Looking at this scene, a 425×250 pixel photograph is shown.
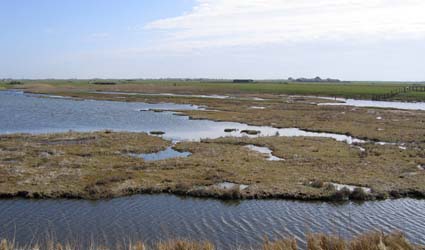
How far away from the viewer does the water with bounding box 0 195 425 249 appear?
17234mm

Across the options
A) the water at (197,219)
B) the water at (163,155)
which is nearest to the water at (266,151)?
the water at (163,155)

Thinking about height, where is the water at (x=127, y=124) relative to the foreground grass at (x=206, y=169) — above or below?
above

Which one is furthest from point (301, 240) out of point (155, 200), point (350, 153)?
point (350, 153)

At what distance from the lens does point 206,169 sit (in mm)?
27578

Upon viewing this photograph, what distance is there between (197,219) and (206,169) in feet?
27.8

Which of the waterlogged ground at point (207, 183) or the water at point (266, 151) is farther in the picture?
the water at point (266, 151)

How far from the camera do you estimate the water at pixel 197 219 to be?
17.2 metres

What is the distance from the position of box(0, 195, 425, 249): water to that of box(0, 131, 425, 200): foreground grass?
1007 mm

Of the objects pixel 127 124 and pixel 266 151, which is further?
pixel 127 124

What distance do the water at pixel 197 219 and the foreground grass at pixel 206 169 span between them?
1.01m

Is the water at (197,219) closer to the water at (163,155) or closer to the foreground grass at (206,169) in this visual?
the foreground grass at (206,169)

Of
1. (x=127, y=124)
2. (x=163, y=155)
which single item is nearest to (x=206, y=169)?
(x=163, y=155)

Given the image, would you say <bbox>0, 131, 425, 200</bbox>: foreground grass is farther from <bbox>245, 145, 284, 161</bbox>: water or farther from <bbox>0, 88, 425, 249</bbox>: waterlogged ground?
<bbox>245, 145, 284, 161</bbox>: water

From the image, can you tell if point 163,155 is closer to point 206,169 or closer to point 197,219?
point 206,169
